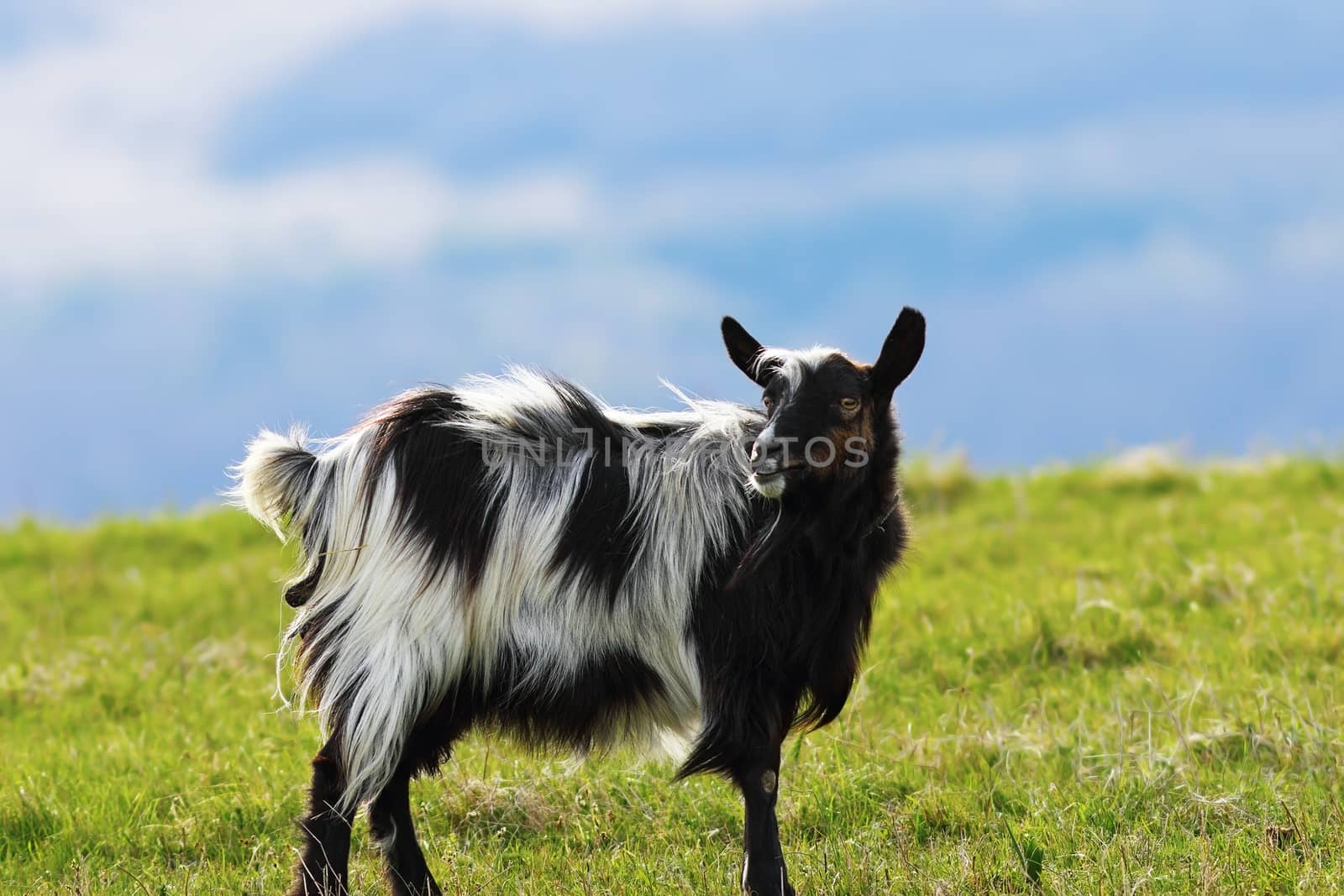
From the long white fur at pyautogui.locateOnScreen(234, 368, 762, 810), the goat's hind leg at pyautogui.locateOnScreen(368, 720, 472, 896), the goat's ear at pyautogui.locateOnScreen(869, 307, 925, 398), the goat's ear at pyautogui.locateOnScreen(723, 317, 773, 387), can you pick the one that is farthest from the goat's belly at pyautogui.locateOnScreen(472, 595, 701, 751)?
the goat's ear at pyautogui.locateOnScreen(869, 307, 925, 398)

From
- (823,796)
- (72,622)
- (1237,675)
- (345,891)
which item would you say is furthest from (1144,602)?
(72,622)

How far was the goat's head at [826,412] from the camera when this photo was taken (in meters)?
4.64

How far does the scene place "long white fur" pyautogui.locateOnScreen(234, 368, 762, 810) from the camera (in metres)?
4.98

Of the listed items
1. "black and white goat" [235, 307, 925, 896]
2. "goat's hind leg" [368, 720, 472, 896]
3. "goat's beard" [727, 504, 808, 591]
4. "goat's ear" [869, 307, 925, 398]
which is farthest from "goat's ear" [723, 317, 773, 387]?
"goat's hind leg" [368, 720, 472, 896]

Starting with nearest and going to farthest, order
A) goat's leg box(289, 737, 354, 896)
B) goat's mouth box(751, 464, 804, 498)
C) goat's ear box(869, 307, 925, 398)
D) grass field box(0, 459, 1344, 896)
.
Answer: goat's mouth box(751, 464, 804, 498) → goat's ear box(869, 307, 925, 398) → goat's leg box(289, 737, 354, 896) → grass field box(0, 459, 1344, 896)

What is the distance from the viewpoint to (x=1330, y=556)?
31.7 ft

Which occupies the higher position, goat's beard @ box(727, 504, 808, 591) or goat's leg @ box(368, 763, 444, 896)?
goat's beard @ box(727, 504, 808, 591)

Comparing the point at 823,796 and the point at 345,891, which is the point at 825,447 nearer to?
the point at 823,796

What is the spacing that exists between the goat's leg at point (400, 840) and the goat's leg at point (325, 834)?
0.40 ft

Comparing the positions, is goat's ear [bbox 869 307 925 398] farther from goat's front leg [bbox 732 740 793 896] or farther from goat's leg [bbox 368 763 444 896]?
goat's leg [bbox 368 763 444 896]

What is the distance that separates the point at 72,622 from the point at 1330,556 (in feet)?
28.9

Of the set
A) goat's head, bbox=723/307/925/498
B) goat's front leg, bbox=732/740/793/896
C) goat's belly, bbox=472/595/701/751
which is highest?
goat's head, bbox=723/307/925/498

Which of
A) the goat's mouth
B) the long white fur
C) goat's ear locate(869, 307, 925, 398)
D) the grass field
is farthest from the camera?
the grass field

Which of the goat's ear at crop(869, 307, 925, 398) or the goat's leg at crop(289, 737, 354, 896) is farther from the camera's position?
the goat's leg at crop(289, 737, 354, 896)
